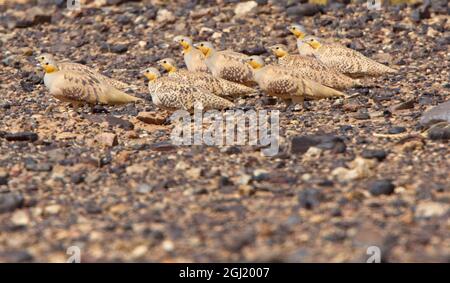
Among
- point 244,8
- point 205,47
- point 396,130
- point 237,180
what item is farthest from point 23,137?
point 244,8

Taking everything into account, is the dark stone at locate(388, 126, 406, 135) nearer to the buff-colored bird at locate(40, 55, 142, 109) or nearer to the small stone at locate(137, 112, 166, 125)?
the small stone at locate(137, 112, 166, 125)

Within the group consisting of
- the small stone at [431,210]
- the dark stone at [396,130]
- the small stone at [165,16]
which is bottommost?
the small stone at [165,16]

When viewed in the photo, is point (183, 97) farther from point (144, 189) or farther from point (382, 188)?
point (382, 188)

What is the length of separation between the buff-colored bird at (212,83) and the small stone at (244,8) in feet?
12.6

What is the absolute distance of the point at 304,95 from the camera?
373 inches

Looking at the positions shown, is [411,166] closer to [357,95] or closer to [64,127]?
[357,95]

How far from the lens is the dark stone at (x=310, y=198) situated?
251 inches

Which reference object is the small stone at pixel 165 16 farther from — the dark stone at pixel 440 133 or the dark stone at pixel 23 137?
the dark stone at pixel 440 133

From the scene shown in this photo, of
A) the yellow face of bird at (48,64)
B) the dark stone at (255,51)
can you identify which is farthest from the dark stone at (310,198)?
the dark stone at (255,51)

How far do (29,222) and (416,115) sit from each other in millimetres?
4201

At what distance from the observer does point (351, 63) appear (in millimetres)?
10461

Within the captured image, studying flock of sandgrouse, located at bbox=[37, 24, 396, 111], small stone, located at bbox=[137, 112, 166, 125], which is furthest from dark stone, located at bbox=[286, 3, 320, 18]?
small stone, located at bbox=[137, 112, 166, 125]

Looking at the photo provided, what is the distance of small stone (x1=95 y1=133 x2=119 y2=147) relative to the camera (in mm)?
8281

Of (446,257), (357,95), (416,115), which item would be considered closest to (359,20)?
(357,95)
